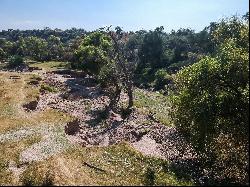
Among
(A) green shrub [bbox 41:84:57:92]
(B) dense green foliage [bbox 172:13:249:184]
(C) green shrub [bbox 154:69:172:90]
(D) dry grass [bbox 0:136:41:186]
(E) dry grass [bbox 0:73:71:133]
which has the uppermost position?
(B) dense green foliage [bbox 172:13:249:184]

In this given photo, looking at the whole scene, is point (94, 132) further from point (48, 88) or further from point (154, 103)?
point (154, 103)

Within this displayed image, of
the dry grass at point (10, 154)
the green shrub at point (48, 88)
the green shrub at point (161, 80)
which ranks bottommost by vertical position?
the green shrub at point (161, 80)

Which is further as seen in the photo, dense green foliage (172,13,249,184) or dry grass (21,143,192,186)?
dense green foliage (172,13,249,184)

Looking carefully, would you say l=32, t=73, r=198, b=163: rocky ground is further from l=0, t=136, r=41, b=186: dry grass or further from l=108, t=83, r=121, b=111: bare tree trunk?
l=0, t=136, r=41, b=186: dry grass

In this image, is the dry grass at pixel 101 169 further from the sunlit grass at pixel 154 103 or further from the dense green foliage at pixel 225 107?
the sunlit grass at pixel 154 103

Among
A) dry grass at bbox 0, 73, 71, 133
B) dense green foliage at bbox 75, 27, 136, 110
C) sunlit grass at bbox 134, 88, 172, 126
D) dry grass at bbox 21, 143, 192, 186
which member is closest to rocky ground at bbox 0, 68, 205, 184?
dry grass at bbox 0, 73, 71, 133

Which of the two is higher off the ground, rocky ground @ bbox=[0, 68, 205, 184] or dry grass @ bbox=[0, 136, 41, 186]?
dry grass @ bbox=[0, 136, 41, 186]

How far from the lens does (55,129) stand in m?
60.5

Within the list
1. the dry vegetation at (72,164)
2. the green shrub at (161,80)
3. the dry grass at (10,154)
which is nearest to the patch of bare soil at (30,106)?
the dry vegetation at (72,164)

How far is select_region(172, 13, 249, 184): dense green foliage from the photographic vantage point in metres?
40.3

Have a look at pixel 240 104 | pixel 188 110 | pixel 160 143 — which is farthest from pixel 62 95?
pixel 240 104

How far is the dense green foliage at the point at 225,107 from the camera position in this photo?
1586 inches

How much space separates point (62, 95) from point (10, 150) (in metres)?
42.5

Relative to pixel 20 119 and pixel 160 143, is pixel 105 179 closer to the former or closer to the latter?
pixel 160 143
